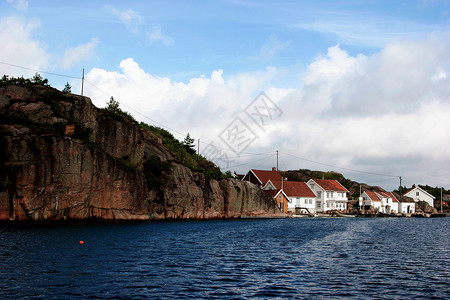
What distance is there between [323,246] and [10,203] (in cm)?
3628

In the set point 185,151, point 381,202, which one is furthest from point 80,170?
point 381,202

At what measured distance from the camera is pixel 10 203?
49719 millimetres

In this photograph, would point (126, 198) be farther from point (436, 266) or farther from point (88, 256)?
point (436, 266)

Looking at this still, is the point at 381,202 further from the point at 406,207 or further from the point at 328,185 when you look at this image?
the point at 328,185

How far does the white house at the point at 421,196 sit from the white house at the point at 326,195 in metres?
48.5

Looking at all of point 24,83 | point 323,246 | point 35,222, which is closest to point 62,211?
point 35,222

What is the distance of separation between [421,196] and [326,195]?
5949 cm

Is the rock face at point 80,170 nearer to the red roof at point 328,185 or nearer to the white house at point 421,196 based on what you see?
the red roof at point 328,185

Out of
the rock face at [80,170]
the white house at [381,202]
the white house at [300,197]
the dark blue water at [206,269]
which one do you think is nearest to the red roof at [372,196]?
the white house at [381,202]

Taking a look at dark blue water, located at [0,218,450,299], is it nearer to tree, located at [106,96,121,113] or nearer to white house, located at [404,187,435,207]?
tree, located at [106,96,121,113]

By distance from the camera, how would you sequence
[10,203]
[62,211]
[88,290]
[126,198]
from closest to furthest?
[88,290] < [10,203] < [62,211] < [126,198]

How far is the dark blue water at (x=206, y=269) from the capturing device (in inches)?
850

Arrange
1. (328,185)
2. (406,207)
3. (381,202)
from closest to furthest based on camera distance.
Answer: (328,185) → (381,202) → (406,207)

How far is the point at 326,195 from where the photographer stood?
138000 mm
